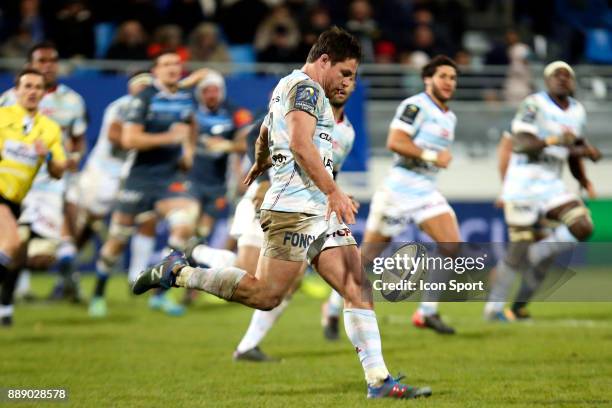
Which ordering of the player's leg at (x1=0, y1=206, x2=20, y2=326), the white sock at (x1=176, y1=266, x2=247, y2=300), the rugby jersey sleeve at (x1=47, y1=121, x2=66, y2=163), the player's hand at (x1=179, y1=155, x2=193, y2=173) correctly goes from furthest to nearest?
1. the player's hand at (x1=179, y1=155, x2=193, y2=173)
2. the rugby jersey sleeve at (x1=47, y1=121, x2=66, y2=163)
3. the player's leg at (x1=0, y1=206, x2=20, y2=326)
4. the white sock at (x1=176, y1=266, x2=247, y2=300)

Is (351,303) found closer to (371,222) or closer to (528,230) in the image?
(371,222)

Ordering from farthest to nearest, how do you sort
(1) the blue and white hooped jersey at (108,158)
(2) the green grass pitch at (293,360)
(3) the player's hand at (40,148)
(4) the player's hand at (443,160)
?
(1) the blue and white hooped jersey at (108,158), (4) the player's hand at (443,160), (3) the player's hand at (40,148), (2) the green grass pitch at (293,360)

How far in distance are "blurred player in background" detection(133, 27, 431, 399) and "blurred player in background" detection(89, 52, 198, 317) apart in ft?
19.9

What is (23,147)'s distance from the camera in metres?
10.5

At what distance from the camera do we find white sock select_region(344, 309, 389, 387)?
7504 mm

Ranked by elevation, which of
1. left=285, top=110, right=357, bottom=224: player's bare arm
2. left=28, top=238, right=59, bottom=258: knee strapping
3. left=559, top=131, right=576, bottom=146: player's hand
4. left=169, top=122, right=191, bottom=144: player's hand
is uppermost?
left=285, top=110, right=357, bottom=224: player's bare arm

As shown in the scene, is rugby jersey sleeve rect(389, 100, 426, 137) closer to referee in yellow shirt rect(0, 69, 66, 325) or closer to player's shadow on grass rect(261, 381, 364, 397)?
referee in yellow shirt rect(0, 69, 66, 325)

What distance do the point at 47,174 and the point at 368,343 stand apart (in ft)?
22.9

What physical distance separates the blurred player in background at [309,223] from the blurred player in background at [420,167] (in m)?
3.60

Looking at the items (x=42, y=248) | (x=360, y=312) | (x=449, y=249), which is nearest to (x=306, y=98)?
(x=360, y=312)

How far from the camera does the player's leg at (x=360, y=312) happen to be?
7.42 metres

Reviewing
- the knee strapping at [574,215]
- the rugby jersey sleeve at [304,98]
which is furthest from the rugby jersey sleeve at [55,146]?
the knee strapping at [574,215]

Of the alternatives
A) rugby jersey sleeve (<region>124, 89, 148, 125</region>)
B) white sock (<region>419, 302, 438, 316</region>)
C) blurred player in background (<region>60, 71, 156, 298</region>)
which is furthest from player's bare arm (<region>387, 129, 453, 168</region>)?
blurred player in background (<region>60, 71, 156, 298</region>)

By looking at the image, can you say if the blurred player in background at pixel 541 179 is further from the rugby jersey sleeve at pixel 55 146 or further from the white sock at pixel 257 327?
the rugby jersey sleeve at pixel 55 146
